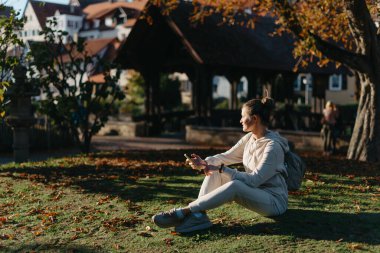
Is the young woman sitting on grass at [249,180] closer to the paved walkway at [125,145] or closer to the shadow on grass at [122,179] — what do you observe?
the shadow on grass at [122,179]

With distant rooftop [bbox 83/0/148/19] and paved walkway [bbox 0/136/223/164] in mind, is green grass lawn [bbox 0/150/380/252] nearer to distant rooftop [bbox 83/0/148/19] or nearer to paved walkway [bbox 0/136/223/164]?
paved walkway [bbox 0/136/223/164]

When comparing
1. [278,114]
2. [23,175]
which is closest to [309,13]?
[23,175]

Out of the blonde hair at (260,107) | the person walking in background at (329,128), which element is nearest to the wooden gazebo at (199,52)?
the person walking in background at (329,128)

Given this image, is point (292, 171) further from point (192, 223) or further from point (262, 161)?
point (192, 223)

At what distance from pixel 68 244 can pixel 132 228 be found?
80 cm

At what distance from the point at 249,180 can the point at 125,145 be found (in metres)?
15.9

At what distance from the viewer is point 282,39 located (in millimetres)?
28938

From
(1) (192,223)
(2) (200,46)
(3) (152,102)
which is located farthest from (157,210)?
(3) (152,102)

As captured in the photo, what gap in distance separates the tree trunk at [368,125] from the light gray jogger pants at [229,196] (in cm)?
817

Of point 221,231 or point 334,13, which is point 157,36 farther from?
point 221,231

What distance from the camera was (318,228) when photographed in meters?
6.51

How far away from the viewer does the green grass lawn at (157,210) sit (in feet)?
20.4

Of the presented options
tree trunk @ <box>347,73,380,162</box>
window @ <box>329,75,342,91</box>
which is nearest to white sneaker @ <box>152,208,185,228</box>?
tree trunk @ <box>347,73,380,162</box>

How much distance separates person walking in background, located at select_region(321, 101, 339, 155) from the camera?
18480mm
